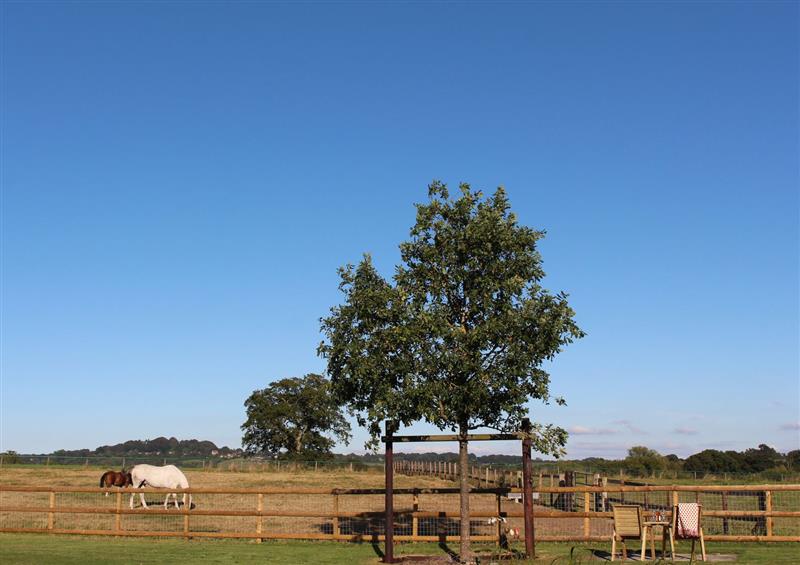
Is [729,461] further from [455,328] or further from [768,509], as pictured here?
[455,328]

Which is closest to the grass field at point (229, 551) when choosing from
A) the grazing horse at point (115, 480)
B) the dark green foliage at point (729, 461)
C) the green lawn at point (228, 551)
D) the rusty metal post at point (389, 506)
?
the green lawn at point (228, 551)

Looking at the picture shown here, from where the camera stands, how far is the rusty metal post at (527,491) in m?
18.2

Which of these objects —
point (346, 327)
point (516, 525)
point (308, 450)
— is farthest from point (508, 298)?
point (308, 450)

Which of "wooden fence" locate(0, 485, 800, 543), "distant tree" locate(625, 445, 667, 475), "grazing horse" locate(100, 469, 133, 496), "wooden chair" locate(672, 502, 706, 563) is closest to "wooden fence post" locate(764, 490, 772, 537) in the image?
"wooden fence" locate(0, 485, 800, 543)

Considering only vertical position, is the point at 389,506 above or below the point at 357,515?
above

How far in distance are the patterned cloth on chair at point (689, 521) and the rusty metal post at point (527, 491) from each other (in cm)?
322

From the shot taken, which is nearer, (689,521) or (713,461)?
(689,521)

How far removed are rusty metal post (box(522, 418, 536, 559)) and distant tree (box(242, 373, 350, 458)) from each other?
263 feet

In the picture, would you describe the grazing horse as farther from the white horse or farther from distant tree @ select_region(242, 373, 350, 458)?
distant tree @ select_region(242, 373, 350, 458)

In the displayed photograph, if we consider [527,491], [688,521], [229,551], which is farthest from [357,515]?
[688,521]

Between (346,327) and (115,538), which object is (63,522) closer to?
(115,538)

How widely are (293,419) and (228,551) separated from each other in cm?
7987

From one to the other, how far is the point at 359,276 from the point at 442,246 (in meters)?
2.14

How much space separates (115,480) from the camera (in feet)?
115
